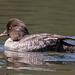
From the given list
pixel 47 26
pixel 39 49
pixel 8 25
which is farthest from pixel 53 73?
pixel 47 26

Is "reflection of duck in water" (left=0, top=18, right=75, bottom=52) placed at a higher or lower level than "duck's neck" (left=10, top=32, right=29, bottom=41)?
lower

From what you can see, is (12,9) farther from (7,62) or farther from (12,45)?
(7,62)

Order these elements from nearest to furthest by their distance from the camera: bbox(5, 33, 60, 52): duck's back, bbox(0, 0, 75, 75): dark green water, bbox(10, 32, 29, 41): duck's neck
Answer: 1. bbox(0, 0, 75, 75): dark green water
2. bbox(5, 33, 60, 52): duck's back
3. bbox(10, 32, 29, 41): duck's neck

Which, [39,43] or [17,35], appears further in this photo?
[17,35]

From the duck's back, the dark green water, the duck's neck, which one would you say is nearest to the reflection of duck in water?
the duck's back

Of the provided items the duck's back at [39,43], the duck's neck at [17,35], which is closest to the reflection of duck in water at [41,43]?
the duck's back at [39,43]

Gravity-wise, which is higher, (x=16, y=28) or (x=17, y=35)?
(x=16, y=28)

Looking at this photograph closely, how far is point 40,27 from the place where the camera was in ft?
51.8

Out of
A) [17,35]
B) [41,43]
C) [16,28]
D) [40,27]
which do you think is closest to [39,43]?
[41,43]

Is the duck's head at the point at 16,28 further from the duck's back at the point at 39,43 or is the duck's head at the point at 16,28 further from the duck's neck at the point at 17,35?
the duck's back at the point at 39,43

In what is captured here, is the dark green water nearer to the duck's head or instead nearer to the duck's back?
the duck's back

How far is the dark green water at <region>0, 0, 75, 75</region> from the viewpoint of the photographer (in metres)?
9.66

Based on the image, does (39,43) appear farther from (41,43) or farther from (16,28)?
(16,28)

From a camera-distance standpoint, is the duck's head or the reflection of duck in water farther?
the duck's head
